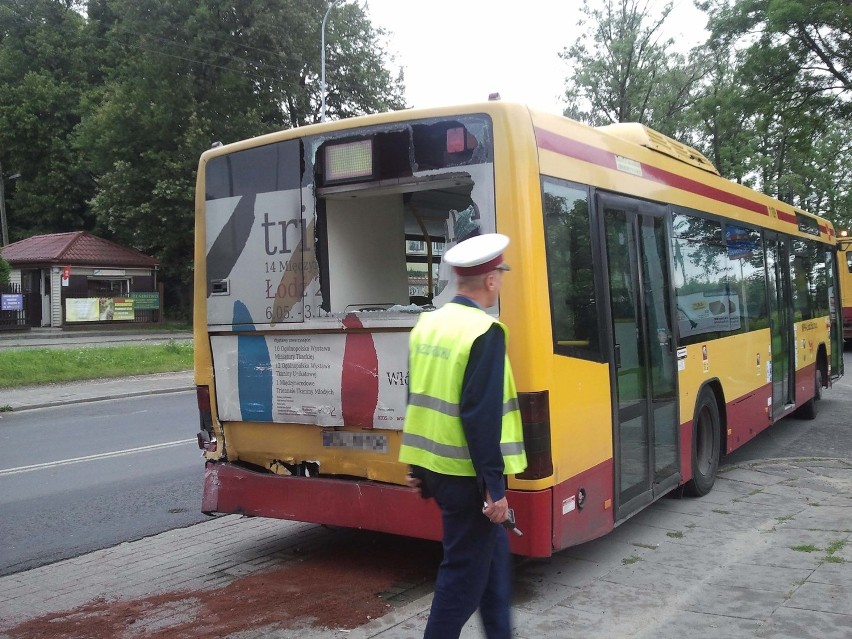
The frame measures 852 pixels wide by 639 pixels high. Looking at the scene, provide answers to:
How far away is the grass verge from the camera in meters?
19.0

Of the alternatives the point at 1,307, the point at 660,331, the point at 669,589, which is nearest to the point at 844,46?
the point at 660,331

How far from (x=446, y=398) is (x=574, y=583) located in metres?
2.43

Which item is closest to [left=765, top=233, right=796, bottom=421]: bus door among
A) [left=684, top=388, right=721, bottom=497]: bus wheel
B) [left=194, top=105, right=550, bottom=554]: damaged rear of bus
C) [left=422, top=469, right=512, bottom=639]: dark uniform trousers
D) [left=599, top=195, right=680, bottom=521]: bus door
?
[left=684, top=388, right=721, bottom=497]: bus wheel

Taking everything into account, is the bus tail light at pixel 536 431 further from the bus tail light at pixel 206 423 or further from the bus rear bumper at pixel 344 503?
the bus tail light at pixel 206 423

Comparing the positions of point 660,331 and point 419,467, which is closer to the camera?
point 419,467

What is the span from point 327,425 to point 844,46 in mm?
16657

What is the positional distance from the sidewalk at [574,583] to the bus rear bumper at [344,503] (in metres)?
0.42

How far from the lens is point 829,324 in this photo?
1325 cm

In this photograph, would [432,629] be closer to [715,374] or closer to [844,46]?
[715,374]

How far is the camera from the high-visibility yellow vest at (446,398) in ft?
10.8

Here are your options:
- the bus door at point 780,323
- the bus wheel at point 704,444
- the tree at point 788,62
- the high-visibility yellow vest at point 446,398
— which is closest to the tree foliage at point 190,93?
the tree at point 788,62

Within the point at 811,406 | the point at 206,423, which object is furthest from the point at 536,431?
the point at 811,406

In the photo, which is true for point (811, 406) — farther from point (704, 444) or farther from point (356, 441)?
point (356, 441)

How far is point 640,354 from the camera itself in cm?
600
